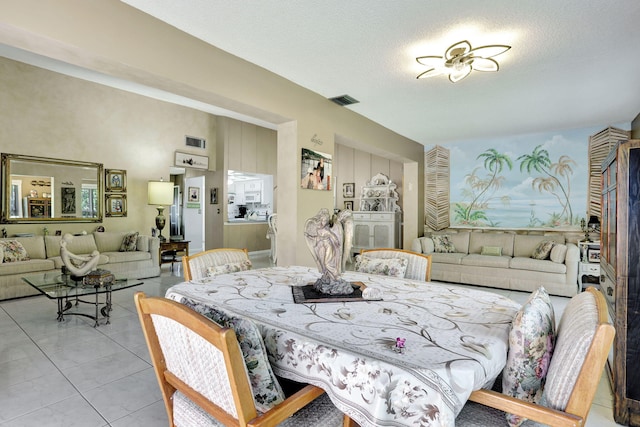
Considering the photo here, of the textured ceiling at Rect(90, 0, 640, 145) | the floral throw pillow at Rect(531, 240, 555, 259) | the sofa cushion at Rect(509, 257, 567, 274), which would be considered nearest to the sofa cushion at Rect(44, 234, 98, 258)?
the textured ceiling at Rect(90, 0, 640, 145)

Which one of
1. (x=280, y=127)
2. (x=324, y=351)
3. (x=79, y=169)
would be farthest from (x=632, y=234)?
(x=79, y=169)

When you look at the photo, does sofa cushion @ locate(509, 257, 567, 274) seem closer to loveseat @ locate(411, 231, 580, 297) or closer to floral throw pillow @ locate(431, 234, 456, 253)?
loveseat @ locate(411, 231, 580, 297)

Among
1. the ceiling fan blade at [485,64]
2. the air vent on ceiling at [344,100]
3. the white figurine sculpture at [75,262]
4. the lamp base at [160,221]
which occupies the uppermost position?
the air vent on ceiling at [344,100]

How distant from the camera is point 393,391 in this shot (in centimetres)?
96

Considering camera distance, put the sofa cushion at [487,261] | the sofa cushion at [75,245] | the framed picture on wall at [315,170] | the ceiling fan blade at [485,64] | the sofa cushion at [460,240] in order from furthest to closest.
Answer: the sofa cushion at [460,240] → the sofa cushion at [487,261] → the sofa cushion at [75,245] → the framed picture on wall at [315,170] → the ceiling fan blade at [485,64]

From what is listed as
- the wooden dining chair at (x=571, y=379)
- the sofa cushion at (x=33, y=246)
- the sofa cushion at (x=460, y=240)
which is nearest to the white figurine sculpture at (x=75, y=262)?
the sofa cushion at (x=33, y=246)

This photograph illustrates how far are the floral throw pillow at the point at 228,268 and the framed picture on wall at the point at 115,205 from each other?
457 centimetres

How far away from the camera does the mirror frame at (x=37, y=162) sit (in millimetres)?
4852

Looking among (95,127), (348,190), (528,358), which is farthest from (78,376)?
(348,190)

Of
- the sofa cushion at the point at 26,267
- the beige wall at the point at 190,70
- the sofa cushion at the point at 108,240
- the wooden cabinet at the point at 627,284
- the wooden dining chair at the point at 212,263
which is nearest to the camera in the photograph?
the wooden cabinet at the point at 627,284

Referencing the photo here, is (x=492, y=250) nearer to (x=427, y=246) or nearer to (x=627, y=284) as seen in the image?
(x=427, y=246)

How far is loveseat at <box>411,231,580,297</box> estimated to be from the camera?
Answer: 4.75 m

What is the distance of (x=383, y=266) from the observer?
2.43 meters

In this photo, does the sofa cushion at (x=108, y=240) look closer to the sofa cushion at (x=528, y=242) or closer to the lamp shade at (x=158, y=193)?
the lamp shade at (x=158, y=193)
